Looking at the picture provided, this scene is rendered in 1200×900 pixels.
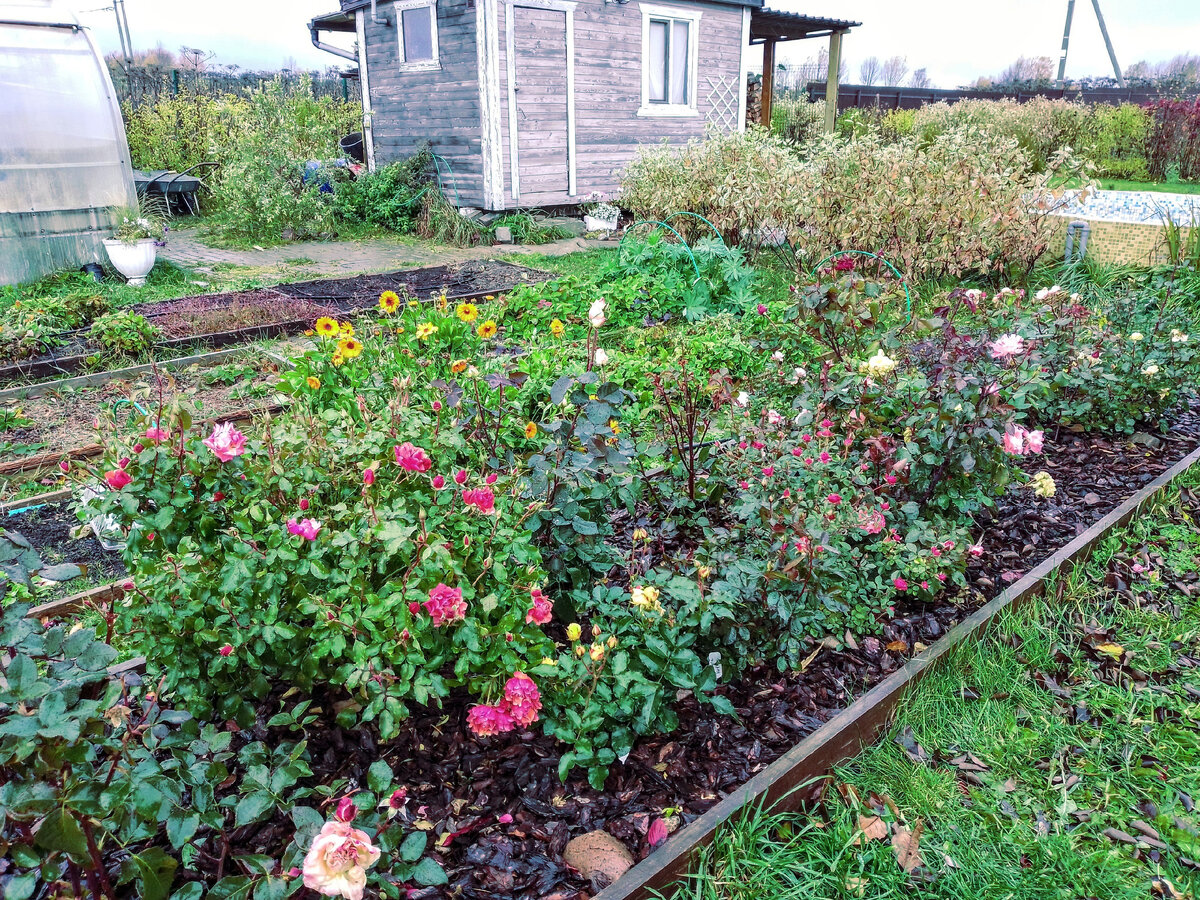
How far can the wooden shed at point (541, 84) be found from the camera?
10062 millimetres

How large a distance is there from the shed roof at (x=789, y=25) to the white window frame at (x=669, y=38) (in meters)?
1.54

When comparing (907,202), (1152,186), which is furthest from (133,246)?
(1152,186)

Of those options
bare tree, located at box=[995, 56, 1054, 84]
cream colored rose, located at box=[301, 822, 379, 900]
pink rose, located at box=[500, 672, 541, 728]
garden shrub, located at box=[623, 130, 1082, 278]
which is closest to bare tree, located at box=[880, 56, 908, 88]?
bare tree, located at box=[995, 56, 1054, 84]

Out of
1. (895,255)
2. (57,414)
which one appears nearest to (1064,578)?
(895,255)

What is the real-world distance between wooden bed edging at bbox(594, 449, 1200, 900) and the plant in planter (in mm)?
7528

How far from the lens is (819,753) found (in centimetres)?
188

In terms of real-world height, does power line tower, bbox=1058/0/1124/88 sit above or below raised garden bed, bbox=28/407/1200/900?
above

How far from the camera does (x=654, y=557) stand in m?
2.63

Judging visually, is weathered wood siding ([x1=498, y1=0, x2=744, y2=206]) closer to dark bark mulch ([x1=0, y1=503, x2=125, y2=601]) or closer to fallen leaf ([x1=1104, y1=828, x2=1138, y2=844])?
dark bark mulch ([x1=0, y1=503, x2=125, y2=601])

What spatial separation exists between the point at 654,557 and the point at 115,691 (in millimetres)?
1671

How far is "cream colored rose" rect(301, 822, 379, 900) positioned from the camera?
1.16 meters

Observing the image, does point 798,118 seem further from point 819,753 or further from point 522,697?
point 522,697

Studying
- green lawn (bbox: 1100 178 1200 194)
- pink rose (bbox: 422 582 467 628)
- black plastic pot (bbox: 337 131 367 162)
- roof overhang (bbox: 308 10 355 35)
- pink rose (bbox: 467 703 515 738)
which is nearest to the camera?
pink rose (bbox: 422 582 467 628)

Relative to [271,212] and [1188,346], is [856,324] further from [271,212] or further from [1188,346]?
[271,212]
